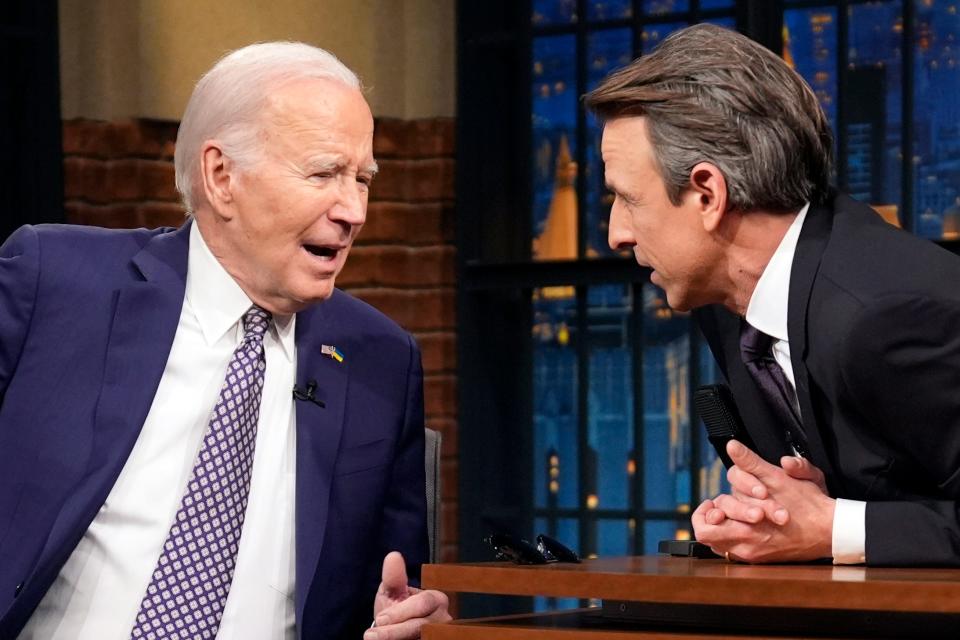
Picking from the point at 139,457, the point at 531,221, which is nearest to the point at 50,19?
the point at 531,221

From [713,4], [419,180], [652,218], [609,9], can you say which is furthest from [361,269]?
[652,218]

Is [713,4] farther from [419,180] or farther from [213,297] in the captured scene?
[213,297]

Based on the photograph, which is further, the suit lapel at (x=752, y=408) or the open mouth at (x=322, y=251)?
the open mouth at (x=322, y=251)

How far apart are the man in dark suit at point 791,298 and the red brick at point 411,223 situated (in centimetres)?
317

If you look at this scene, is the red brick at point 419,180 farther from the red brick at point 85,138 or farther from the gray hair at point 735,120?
the gray hair at point 735,120

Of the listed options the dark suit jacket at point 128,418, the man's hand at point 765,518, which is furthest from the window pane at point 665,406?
the man's hand at point 765,518

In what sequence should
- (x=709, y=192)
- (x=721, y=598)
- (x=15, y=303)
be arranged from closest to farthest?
1. (x=721, y=598)
2. (x=709, y=192)
3. (x=15, y=303)

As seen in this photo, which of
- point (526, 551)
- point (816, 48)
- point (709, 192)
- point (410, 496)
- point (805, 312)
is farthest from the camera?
point (816, 48)

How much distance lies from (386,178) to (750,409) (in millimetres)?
3353

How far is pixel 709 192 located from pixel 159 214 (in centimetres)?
319

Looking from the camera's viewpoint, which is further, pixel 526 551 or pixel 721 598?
pixel 526 551

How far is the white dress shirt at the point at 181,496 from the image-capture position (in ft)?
7.47

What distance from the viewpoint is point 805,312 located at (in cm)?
193

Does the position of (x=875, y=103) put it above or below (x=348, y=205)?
above
